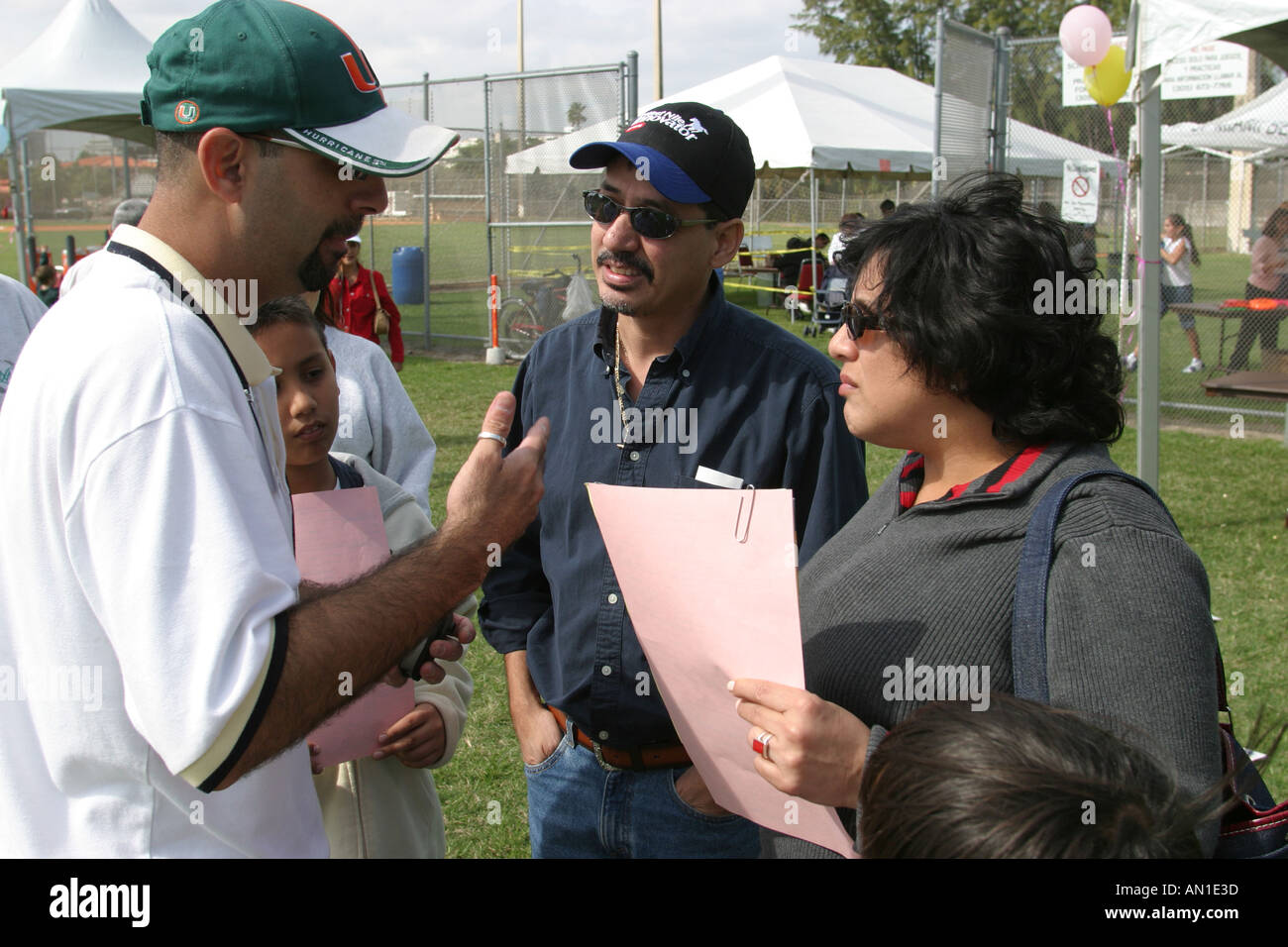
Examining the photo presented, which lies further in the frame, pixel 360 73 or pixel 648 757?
pixel 648 757

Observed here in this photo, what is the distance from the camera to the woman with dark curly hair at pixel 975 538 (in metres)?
1.47

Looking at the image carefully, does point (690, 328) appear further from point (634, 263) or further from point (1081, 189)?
point (1081, 189)

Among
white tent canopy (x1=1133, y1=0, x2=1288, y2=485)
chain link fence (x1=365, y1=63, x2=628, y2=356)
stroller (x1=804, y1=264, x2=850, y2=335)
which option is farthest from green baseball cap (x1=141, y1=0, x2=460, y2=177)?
stroller (x1=804, y1=264, x2=850, y2=335)

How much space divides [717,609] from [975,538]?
0.43 meters

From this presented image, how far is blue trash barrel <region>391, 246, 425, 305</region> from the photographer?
754 inches

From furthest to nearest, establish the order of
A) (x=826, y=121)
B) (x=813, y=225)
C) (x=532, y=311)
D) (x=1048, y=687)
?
1. (x=813, y=225)
2. (x=826, y=121)
3. (x=532, y=311)
4. (x=1048, y=687)

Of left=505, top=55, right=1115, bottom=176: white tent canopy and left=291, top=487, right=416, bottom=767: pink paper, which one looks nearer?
left=291, top=487, right=416, bottom=767: pink paper

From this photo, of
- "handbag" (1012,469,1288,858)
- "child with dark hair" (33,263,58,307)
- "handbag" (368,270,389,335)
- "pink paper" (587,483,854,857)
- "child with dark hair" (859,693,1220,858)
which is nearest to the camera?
"child with dark hair" (859,693,1220,858)

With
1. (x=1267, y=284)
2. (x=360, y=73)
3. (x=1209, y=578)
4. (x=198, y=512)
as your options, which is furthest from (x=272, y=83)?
(x=1267, y=284)

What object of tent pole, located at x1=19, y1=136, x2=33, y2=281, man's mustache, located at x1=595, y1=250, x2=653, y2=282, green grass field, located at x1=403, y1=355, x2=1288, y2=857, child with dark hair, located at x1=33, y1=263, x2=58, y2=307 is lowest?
green grass field, located at x1=403, y1=355, x2=1288, y2=857

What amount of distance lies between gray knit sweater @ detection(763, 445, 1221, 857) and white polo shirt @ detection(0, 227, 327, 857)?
0.91 metres

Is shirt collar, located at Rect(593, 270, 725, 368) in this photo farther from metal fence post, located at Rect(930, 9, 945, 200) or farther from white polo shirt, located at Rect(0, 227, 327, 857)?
metal fence post, located at Rect(930, 9, 945, 200)

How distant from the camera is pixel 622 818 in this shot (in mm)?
2385

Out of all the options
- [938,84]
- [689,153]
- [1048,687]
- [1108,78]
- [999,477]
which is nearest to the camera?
[1048,687]
